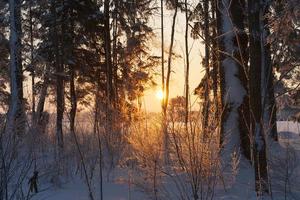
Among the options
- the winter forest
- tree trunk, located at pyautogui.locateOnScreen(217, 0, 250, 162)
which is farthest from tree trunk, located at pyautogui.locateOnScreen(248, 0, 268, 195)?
tree trunk, located at pyautogui.locateOnScreen(217, 0, 250, 162)

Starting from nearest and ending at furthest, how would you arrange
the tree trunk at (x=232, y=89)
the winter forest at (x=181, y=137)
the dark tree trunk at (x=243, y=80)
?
the winter forest at (x=181, y=137) < the dark tree trunk at (x=243, y=80) < the tree trunk at (x=232, y=89)

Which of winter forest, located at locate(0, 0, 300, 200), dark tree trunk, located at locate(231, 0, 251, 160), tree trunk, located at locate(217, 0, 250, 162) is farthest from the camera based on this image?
tree trunk, located at locate(217, 0, 250, 162)

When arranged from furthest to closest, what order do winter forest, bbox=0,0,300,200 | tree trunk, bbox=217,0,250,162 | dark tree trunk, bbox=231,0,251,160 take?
tree trunk, bbox=217,0,250,162 → dark tree trunk, bbox=231,0,251,160 → winter forest, bbox=0,0,300,200

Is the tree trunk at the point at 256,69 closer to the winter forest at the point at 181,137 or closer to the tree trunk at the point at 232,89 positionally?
the winter forest at the point at 181,137

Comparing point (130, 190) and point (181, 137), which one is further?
point (130, 190)

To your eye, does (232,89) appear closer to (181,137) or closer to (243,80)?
(243,80)

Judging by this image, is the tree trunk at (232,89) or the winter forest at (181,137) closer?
the winter forest at (181,137)

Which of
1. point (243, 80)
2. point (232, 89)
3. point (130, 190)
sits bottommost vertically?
point (130, 190)

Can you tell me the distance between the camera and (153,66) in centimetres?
2647

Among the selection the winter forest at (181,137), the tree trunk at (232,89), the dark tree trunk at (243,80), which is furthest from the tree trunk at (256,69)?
Result: the tree trunk at (232,89)

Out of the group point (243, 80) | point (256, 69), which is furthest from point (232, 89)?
point (256, 69)

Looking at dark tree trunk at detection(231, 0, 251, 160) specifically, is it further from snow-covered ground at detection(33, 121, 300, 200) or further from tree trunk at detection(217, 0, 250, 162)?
snow-covered ground at detection(33, 121, 300, 200)

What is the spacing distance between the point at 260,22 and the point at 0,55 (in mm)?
18031

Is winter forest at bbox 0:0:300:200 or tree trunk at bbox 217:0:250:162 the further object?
tree trunk at bbox 217:0:250:162
